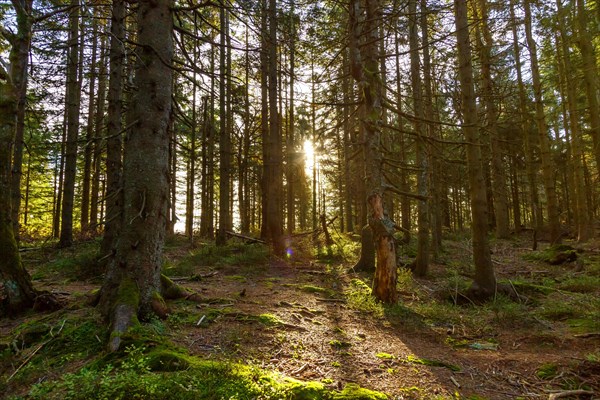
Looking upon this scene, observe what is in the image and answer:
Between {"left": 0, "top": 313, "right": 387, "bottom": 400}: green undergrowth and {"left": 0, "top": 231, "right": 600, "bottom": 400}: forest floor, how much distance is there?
5cm

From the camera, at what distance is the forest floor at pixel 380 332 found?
3584 millimetres

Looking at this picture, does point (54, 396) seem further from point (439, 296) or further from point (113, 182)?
point (439, 296)

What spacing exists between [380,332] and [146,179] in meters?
4.54

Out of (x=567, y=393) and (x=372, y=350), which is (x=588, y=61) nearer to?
(x=567, y=393)

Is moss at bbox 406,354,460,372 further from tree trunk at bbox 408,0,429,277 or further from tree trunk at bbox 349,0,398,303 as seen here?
tree trunk at bbox 408,0,429,277

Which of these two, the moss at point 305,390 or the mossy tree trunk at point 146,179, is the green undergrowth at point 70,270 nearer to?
the mossy tree trunk at point 146,179

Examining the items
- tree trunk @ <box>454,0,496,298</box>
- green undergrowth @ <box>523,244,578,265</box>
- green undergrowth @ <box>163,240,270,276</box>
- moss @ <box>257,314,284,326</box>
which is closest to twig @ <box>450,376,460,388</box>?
moss @ <box>257,314,284,326</box>

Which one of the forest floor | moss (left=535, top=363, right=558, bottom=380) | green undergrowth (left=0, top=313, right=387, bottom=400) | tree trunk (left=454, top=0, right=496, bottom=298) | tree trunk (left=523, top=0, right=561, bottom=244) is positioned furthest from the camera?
tree trunk (left=523, top=0, right=561, bottom=244)

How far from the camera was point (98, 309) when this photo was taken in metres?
4.71

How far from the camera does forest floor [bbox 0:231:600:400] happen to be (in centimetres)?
358

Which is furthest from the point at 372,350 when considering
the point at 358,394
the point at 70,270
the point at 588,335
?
the point at 70,270

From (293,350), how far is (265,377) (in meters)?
1.19

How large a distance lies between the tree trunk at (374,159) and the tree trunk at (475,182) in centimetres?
214

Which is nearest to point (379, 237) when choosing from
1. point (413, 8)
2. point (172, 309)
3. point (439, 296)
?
point (439, 296)
